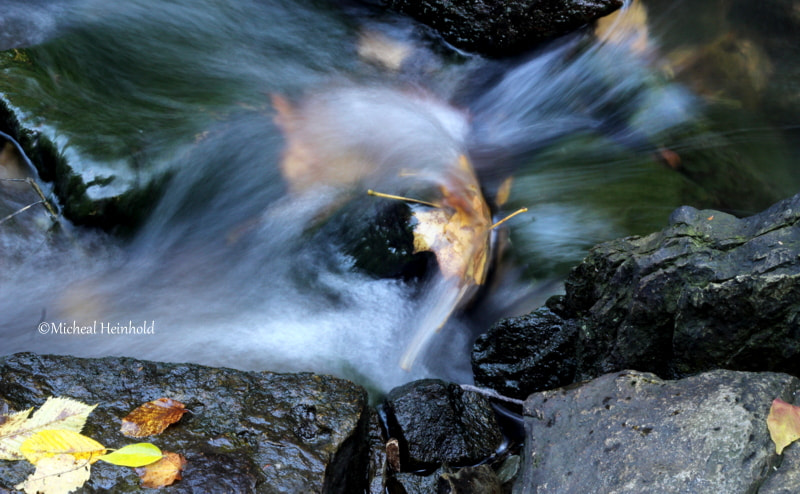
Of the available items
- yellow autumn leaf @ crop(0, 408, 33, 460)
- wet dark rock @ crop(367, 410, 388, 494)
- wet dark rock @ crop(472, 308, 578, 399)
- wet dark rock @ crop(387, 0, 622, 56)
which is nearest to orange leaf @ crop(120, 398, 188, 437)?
yellow autumn leaf @ crop(0, 408, 33, 460)

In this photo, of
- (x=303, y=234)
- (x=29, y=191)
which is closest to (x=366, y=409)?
(x=303, y=234)

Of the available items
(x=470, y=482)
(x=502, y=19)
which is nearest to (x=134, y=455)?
(x=470, y=482)

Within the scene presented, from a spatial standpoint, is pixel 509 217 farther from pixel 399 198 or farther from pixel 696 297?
pixel 696 297

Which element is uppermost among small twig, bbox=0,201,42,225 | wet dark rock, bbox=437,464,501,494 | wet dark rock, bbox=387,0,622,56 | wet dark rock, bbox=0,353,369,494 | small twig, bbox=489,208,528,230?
wet dark rock, bbox=387,0,622,56

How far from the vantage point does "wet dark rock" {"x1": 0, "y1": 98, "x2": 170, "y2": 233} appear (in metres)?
3.83

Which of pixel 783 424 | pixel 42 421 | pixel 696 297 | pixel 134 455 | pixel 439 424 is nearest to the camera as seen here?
pixel 783 424

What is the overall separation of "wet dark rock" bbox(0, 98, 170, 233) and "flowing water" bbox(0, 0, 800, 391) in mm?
70

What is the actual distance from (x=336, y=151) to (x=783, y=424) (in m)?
3.54

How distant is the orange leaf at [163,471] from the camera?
82.4 inches

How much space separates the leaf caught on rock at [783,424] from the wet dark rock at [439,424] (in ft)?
4.85

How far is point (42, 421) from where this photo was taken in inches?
91.2

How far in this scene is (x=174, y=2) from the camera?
543 cm

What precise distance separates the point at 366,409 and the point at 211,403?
2.23 feet

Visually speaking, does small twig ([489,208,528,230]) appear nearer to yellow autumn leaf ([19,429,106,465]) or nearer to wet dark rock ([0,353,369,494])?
wet dark rock ([0,353,369,494])
